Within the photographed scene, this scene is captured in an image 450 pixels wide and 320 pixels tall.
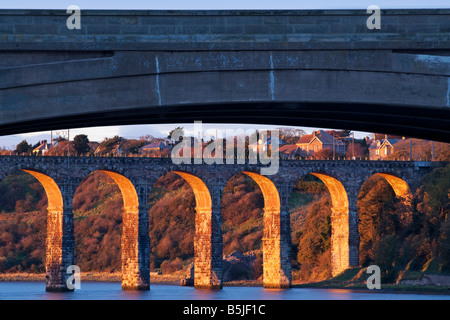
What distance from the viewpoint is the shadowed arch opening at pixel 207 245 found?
239ft

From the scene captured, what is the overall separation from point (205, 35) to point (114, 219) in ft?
303

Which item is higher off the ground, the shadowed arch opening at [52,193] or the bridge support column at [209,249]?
the shadowed arch opening at [52,193]

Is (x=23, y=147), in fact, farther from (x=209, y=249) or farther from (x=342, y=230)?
(x=342, y=230)

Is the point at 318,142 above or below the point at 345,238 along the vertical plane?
above

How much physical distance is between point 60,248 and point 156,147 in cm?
5966

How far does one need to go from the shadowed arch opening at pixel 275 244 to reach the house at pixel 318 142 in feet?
193

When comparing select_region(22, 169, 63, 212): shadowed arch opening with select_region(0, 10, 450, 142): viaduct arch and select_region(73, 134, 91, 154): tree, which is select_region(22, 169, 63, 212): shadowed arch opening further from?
→ select_region(73, 134, 91, 154): tree

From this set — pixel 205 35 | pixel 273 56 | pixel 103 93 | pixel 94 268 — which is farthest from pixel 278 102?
pixel 94 268

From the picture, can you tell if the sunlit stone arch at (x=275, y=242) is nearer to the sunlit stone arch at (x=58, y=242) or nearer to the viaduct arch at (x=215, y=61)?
the sunlit stone arch at (x=58, y=242)

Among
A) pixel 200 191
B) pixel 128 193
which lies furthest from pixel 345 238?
pixel 128 193

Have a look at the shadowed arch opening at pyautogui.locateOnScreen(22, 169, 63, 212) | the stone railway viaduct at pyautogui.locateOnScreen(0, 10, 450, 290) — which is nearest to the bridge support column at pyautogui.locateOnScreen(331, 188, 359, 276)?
the shadowed arch opening at pyautogui.locateOnScreen(22, 169, 63, 212)

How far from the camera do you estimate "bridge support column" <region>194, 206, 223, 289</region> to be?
72.8 metres

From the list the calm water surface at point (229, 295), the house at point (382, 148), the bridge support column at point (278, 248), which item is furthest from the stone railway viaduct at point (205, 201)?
the house at point (382, 148)

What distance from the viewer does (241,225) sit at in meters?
104
